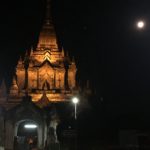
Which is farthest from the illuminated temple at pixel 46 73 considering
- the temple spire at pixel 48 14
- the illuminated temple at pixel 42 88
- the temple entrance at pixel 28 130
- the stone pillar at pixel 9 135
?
the stone pillar at pixel 9 135

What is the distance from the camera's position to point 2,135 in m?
50.9

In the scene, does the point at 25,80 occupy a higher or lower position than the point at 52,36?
lower

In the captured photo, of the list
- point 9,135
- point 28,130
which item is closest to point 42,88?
point 28,130

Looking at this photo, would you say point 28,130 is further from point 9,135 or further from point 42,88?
point 42,88

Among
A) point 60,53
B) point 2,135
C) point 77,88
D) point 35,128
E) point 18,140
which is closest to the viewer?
point 18,140

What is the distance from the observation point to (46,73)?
250 ft

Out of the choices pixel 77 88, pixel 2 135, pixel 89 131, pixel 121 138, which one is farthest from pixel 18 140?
pixel 77 88

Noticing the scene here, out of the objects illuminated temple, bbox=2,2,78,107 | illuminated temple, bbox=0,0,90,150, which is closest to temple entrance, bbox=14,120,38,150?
illuminated temple, bbox=0,0,90,150

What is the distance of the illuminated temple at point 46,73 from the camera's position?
72.2 meters

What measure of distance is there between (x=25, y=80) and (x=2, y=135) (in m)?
26.5

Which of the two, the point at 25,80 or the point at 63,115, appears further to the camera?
the point at 25,80

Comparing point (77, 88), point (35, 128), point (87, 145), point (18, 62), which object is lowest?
point (87, 145)

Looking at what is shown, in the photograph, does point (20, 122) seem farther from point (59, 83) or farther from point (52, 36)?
point (52, 36)

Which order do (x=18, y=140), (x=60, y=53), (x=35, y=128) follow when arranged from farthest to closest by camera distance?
(x=60, y=53)
(x=35, y=128)
(x=18, y=140)
